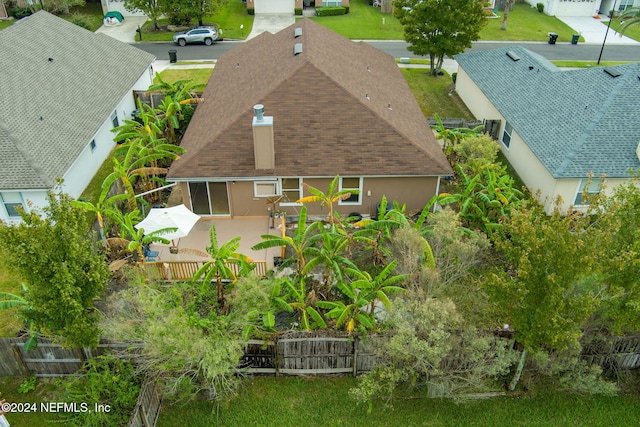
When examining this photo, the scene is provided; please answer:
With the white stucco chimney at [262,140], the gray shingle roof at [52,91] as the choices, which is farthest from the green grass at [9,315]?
the white stucco chimney at [262,140]

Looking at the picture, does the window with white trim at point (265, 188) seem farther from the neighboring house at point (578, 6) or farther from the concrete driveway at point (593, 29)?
the neighboring house at point (578, 6)

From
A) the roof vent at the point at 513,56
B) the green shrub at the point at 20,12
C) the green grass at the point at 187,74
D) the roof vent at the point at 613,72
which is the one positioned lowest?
the green grass at the point at 187,74

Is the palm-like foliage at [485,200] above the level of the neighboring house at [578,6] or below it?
below

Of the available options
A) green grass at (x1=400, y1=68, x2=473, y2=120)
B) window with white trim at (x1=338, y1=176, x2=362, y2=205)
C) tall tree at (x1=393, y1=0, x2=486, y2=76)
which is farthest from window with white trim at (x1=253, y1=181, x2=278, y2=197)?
tall tree at (x1=393, y1=0, x2=486, y2=76)

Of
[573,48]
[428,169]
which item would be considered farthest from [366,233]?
[573,48]

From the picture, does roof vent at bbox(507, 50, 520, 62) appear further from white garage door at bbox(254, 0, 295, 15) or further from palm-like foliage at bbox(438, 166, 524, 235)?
white garage door at bbox(254, 0, 295, 15)

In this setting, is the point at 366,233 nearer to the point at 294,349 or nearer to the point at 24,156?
the point at 294,349

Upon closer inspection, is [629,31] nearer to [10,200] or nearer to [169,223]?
[169,223]
